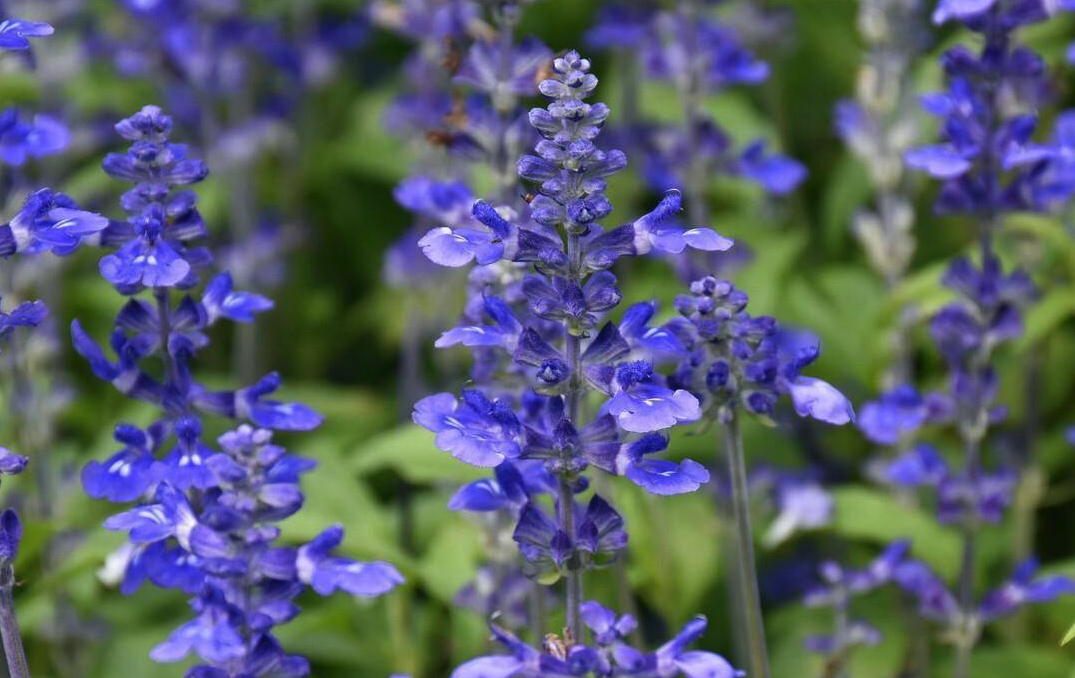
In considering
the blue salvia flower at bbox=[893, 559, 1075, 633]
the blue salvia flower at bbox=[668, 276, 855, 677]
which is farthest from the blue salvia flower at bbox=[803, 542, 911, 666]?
the blue salvia flower at bbox=[668, 276, 855, 677]

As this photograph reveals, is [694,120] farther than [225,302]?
Yes

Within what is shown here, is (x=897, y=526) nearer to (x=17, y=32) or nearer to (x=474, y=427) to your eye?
(x=474, y=427)

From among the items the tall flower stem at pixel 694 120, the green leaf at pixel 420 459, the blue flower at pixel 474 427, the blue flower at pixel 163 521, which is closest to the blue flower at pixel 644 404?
the blue flower at pixel 474 427

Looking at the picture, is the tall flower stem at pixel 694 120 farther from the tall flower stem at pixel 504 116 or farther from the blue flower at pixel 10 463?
the blue flower at pixel 10 463

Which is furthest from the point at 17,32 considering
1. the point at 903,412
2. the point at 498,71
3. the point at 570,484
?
the point at 903,412

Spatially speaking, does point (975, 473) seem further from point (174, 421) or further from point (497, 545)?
point (174, 421)

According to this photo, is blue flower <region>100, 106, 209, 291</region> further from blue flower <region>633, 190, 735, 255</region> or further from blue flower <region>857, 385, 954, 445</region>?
blue flower <region>857, 385, 954, 445</region>
